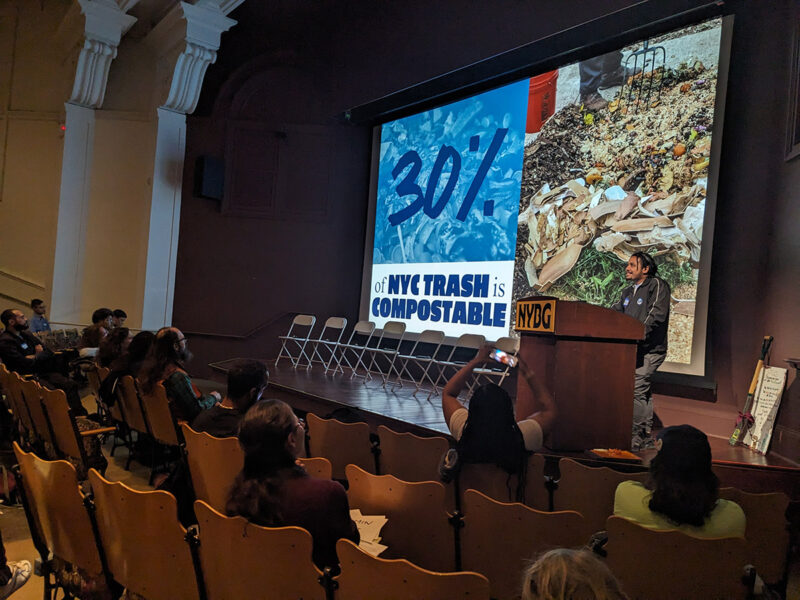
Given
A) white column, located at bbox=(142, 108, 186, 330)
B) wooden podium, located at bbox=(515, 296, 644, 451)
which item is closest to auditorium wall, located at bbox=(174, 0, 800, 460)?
white column, located at bbox=(142, 108, 186, 330)

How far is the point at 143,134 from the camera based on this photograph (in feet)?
30.2

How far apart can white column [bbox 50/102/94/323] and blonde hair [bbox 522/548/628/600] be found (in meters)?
9.48

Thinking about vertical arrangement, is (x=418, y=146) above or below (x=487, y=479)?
above

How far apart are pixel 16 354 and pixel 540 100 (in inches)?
230

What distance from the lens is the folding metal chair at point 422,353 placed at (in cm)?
739

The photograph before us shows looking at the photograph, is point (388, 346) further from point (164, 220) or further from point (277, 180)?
point (164, 220)

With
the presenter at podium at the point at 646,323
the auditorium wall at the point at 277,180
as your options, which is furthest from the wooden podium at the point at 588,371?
the auditorium wall at the point at 277,180

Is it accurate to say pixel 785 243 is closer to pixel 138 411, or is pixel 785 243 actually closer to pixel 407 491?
pixel 407 491

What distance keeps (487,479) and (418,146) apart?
21.0 ft

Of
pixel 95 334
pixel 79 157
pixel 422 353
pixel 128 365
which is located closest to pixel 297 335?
pixel 422 353

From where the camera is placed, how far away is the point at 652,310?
457 centimetres

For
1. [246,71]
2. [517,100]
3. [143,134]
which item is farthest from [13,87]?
[517,100]

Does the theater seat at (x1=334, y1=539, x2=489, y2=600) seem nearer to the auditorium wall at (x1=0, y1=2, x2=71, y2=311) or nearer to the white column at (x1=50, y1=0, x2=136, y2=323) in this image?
the white column at (x1=50, y1=0, x2=136, y2=323)

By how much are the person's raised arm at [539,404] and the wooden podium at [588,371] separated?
7cm
